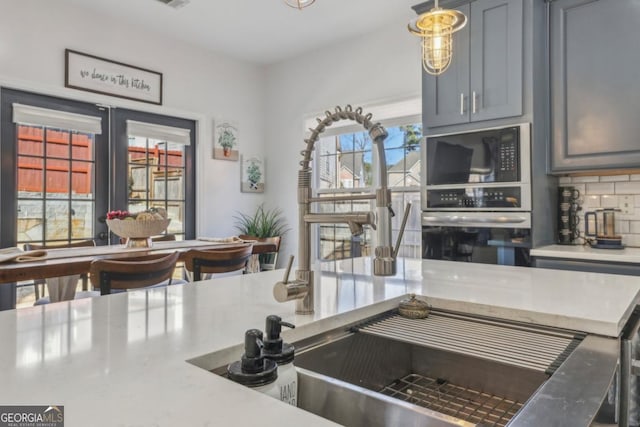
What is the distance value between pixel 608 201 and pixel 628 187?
0.46 feet

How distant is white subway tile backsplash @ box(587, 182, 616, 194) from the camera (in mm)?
2754

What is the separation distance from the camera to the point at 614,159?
7.93 feet

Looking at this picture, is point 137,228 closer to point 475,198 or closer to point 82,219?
point 82,219

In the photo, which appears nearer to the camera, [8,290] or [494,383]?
[494,383]

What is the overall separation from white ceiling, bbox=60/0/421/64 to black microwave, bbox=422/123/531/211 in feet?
4.59

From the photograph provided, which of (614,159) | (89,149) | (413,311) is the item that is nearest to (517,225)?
(614,159)

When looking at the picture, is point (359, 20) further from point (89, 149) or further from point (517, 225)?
point (89, 149)

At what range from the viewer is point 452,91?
9.42 ft

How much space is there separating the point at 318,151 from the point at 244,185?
3.08 ft

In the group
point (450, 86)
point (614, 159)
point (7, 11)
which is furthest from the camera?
point (7, 11)

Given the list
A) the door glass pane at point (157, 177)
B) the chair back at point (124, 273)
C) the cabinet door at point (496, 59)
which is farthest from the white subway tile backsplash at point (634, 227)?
the door glass pane at point (157, 177)

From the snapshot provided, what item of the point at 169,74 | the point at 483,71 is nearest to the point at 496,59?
the point at 483,71

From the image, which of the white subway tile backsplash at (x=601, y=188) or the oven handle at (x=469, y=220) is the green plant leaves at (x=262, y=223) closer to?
the oven handle at (x=469, y=220)

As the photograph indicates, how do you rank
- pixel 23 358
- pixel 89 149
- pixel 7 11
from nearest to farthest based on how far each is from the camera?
pixel 23 358, pixel 7 11, pixel 89 149
